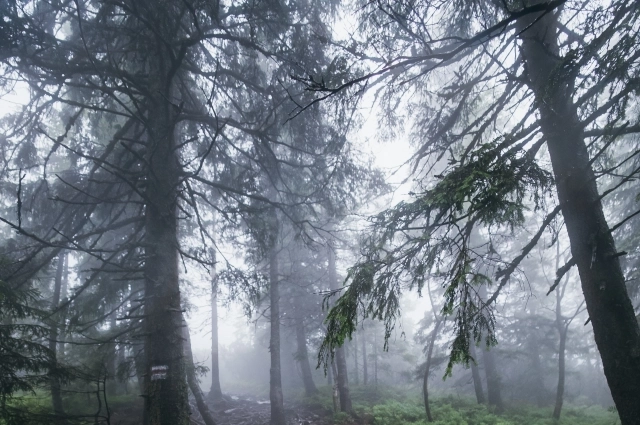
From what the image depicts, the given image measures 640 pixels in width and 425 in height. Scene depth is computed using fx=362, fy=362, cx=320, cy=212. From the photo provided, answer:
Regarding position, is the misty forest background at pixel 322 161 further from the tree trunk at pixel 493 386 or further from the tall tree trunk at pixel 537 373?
the tall tree trunk at pixel 537 373

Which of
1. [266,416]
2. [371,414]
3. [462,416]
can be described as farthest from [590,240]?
[266,416]

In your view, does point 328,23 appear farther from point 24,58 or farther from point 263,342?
point 263,342

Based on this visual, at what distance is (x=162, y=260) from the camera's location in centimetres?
639

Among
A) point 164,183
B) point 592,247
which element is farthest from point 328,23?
point 592,247

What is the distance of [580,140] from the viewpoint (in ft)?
16.4

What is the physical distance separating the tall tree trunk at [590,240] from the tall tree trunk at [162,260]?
5.36m

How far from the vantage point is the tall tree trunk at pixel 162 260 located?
5648 mm

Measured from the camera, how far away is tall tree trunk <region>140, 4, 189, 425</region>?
18.5ft

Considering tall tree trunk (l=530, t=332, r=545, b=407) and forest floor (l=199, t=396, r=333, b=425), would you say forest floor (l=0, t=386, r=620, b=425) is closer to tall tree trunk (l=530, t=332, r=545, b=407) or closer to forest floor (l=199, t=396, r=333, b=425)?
forest floor (l=199, t=396, r=333, b=425)

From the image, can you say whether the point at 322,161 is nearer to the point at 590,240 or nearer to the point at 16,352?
the point at 590,240

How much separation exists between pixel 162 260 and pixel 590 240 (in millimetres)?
6459

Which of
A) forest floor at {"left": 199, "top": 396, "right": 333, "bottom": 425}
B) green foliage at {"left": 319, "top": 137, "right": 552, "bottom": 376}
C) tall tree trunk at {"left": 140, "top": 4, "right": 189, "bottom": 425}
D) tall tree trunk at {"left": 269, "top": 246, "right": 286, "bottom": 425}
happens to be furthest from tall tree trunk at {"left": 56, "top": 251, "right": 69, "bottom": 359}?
tall tree trunk at {"left": 269, "top": 246, "right": 286, "bottom": 425}

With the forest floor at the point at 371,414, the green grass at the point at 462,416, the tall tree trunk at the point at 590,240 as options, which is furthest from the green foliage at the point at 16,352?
the green grass at the point at 462,416

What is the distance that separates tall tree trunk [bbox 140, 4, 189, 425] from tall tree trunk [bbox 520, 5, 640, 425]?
536 centimetres
